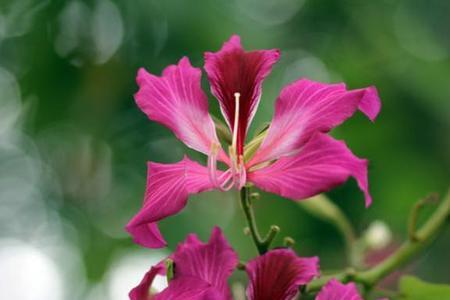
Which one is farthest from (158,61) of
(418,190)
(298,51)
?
(418,190)

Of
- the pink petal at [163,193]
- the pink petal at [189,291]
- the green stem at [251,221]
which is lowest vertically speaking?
the pink petal at [189,291]

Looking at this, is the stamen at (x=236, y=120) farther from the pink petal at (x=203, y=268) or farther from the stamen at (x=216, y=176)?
the pink petal at (x=203, y=268)

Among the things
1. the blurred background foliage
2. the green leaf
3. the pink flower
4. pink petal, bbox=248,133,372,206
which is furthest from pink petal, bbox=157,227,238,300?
the blurred background foliage

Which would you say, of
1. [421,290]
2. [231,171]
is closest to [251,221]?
[231,171]

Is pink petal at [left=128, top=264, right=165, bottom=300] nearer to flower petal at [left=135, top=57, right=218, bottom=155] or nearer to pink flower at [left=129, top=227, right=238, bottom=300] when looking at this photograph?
pink flower at [left=129, top=227, right=238, bottom=300]

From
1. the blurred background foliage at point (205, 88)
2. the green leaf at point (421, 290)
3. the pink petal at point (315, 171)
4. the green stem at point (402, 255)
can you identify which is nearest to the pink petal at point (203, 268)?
the pink petal at point (315, 171)

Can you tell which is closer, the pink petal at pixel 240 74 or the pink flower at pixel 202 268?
the pink flower at pixel 202 268

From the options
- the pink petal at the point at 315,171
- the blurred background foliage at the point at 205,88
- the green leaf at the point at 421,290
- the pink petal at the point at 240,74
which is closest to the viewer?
the pink petal at the point at 315,171

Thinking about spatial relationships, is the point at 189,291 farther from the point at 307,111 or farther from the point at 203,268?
the point at 307,111
